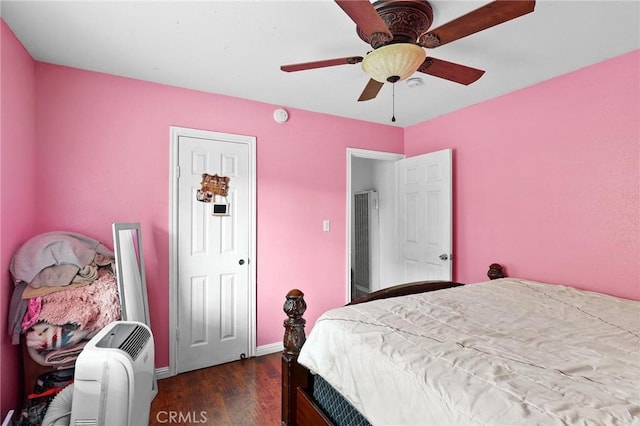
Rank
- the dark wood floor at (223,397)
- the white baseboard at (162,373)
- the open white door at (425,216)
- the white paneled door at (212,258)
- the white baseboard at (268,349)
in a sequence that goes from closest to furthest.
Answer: the dark wood floor at (223,397), the white baseboard at (162,373), the white paneled door at (212,258), the white baseboard at (268,349), the open white door at (425,216)

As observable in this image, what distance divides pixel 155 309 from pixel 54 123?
1.54 metres

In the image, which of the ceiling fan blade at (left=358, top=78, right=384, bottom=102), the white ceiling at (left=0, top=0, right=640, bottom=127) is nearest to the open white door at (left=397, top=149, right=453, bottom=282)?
the white ceiling at (left=0, top=0, right=640, bottom=127)

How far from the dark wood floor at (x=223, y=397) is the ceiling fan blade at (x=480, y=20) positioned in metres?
2.36

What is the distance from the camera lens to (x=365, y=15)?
121 cm

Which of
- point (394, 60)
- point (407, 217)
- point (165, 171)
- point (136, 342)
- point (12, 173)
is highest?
point (394, 60)

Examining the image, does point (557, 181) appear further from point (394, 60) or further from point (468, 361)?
point (468, 361)

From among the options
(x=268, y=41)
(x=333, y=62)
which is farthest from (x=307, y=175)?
(x=333, y=62)

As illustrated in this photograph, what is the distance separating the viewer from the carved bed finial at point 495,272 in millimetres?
2672

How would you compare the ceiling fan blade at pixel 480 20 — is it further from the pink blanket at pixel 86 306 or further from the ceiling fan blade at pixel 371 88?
the pink blanket at pixel 86 306

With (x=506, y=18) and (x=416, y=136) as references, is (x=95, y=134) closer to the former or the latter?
(x=506, y=18)

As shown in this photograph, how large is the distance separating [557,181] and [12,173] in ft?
12.0

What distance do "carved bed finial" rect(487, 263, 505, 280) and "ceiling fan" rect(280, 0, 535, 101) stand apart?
175 cm

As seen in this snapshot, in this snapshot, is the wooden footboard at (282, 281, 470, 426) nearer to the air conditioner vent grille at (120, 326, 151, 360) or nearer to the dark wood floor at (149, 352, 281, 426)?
the dark wood floor at (149, 352, 281, 426)

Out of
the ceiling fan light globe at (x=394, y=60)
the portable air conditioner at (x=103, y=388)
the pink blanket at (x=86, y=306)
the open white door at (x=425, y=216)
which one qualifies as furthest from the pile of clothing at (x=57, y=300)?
the open white door at (x=425, y=216)
